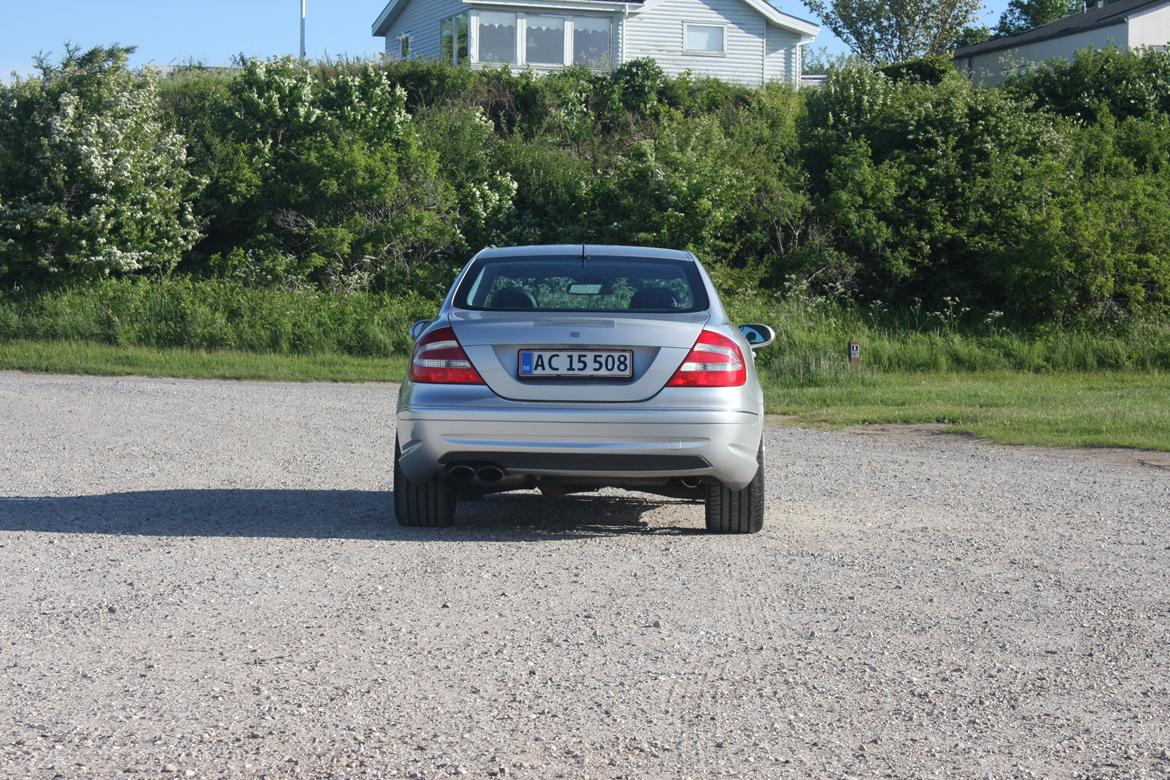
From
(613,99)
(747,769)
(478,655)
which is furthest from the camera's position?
(613,99)

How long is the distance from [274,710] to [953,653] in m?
2.42

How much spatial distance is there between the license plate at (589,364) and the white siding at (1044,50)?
1639 inches

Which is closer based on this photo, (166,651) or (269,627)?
(166,651)

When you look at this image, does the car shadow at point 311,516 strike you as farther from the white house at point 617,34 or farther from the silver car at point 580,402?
the white house at point 617,34

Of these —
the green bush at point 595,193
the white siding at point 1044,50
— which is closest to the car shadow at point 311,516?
the green bush at point 595,193

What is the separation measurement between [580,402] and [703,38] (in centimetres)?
4073

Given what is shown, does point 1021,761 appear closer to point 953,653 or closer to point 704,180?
point 953,653

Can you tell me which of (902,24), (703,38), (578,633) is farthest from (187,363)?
(902,24)

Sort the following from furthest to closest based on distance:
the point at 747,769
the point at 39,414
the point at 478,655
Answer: the point at 39,414, the point at 478,655, the point at 747,769

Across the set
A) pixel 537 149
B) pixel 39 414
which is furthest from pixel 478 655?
pixel 537 149

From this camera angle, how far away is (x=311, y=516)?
28.2 feet

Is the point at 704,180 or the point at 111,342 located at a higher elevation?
the point at 704,180

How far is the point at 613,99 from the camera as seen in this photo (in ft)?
121

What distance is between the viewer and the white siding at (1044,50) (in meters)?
48.9
